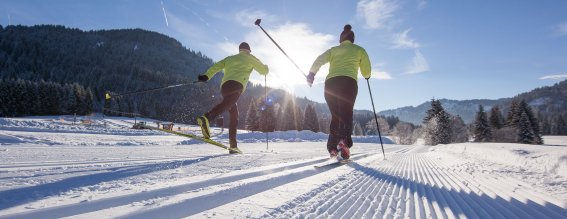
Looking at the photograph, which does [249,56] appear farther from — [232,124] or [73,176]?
[73,176]

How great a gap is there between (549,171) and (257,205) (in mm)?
4299

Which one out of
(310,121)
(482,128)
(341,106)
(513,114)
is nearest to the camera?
(341,106)

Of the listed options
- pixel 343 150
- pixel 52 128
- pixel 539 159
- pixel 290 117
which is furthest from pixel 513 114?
pixel 52 128

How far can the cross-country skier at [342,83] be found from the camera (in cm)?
522

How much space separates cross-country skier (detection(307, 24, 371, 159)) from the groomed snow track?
2389mm

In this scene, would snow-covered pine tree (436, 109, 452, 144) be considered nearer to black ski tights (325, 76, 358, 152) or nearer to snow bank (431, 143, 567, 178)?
snow bank (431, 143, 567, 178)

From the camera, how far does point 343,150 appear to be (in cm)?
501

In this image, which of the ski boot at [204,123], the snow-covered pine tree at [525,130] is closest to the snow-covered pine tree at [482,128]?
the snow-covered pine tree at [525,130]

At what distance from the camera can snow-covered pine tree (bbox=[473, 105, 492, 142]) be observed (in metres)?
58.8

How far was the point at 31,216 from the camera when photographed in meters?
1.23

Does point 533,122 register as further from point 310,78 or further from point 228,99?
point 228,99

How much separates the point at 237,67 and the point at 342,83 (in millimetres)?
2178

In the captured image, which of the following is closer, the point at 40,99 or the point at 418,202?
the point at 418,202

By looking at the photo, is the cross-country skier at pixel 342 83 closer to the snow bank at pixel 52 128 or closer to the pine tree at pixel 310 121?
the snow bank at pixel 52 128
